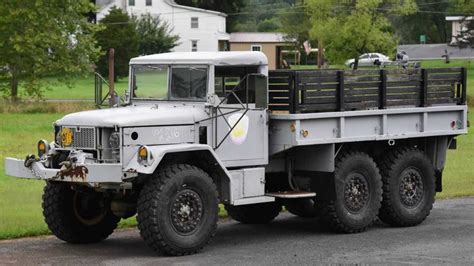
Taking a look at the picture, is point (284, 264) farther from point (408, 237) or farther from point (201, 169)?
point (408, 237)

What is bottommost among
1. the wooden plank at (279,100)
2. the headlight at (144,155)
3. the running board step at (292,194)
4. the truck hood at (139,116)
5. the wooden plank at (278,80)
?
the running board step at (292,194)

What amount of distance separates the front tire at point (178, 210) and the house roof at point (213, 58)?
1.49 m

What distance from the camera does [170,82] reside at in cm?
1409

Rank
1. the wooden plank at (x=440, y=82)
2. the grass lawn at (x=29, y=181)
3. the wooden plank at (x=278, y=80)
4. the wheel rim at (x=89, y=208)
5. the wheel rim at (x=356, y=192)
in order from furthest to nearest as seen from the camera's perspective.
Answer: the wooden plank at (x=440, y=82) → the grass lawn at (x=29, y=181) → the wheel rim at (x=356, y=192) → the wooden plank at (x=278, y=80) → the wheel rim at (x=89, y=208)

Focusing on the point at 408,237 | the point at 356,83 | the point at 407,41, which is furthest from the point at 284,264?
the point at 407,41

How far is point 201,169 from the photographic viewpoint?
13352 mm

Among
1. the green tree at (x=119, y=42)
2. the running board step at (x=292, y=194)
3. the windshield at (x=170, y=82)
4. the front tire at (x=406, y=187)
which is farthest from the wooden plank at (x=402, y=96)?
the green tree at (x=119, y=42)

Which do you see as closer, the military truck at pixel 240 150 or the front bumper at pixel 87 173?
the front bumper at pixel 87 173

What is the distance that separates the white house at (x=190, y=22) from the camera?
10275 centimetres

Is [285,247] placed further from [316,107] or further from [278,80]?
[278,80]

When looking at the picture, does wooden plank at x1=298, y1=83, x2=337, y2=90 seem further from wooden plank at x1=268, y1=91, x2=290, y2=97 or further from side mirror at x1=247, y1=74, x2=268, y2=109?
side mirror at x1=247, y1=74, x2=268, y2=109

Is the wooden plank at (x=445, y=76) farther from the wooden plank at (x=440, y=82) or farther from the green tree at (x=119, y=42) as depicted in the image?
the green tree at (x=119, y=42)

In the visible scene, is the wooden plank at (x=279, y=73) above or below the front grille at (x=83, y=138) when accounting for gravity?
above

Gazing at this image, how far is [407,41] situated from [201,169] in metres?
120
